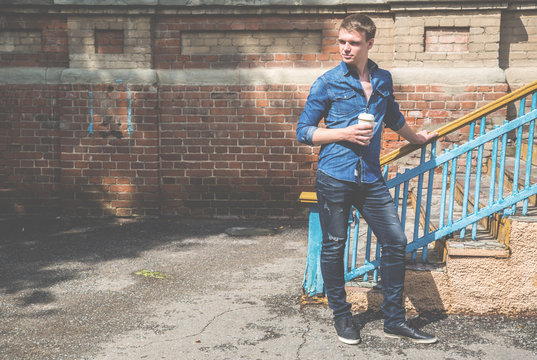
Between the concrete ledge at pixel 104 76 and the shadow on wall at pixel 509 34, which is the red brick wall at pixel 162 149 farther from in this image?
the shadow on wall at pixel 509 34

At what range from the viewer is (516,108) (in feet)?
22.9

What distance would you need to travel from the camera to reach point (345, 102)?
352 cm

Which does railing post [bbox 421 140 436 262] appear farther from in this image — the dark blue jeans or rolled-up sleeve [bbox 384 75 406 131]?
the dark blue jeans

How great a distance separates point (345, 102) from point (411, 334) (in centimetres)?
153

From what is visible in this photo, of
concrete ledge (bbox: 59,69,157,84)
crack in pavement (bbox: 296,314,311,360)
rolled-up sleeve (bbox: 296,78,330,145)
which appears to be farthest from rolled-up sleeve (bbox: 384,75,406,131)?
concrete ledge (bbox: 59,69,157,84)

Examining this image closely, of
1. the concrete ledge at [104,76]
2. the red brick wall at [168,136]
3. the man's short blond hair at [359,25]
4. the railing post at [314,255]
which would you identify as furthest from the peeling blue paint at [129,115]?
the man's short blond hair at [359,25]

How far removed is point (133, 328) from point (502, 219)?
273cm

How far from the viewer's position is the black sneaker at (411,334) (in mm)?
3586

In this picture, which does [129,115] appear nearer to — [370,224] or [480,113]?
[370,224]

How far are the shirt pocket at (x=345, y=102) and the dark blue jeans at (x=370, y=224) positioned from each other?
42 cm

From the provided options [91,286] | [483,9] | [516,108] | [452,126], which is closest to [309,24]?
[483,9]

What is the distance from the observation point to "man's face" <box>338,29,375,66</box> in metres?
3.38

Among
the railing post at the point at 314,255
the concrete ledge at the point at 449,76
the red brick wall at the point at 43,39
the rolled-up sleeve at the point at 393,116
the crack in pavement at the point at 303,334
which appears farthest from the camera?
the red brick wall at the point at 43,39

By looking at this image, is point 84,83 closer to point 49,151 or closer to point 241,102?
point 49,151
